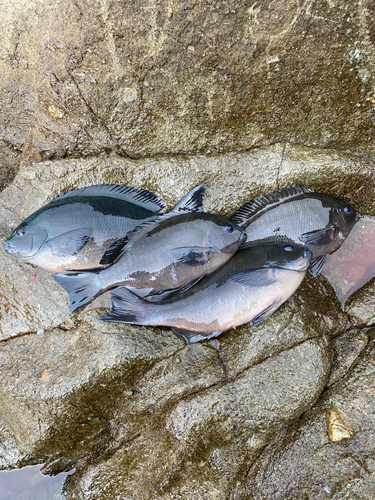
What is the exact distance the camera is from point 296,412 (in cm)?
325

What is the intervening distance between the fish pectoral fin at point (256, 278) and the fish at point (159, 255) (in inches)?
9.5

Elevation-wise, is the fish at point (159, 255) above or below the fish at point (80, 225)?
below

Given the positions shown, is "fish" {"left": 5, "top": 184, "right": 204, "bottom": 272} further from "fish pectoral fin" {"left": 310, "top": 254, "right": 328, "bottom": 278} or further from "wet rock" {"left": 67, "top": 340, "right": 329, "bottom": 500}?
"wet rock" {"left": 67, "top": 340, "right": 329, "bottom": 500}

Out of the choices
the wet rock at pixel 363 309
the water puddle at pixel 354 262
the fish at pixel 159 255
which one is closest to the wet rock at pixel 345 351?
the wet rock at pixel 363 309

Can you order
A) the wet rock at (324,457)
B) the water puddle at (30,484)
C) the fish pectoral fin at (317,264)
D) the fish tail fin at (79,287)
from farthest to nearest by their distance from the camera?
the water puddle at (30,484) < the fish pectoral fin at (317,264) < the fish tail fin at (79,287) < the wet rock at (324,457)

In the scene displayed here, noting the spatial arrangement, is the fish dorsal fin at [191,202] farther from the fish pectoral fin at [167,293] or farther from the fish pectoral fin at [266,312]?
the fish pectoral fin at [266,312]

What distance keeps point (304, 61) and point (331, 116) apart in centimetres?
62

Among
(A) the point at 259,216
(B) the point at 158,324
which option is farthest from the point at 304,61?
(B) the point at 158,324

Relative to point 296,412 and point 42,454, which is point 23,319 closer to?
point 42,454

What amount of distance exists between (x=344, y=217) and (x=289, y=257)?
0.84m

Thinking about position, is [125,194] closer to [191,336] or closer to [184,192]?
[184,192]

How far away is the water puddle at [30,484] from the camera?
156 inches

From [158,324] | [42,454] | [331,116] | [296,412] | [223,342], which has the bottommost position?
[42,454]

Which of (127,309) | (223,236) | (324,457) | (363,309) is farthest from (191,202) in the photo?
(324,457)
